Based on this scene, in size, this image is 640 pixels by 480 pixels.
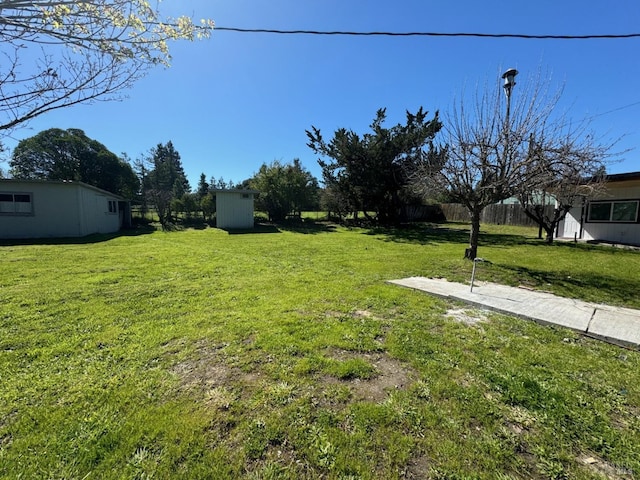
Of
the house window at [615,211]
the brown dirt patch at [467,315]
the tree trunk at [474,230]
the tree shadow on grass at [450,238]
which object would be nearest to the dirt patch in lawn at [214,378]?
the brown dirt patch at [467,315]

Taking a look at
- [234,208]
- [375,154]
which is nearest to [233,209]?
[234,208]

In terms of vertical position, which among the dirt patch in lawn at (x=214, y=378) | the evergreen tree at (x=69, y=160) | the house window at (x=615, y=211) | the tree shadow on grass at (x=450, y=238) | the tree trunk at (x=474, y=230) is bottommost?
the dirt patch in lawn at (x=214, y=378)

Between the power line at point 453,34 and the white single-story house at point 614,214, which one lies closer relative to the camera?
the power line at point 453,34

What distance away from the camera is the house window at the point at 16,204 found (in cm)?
1166

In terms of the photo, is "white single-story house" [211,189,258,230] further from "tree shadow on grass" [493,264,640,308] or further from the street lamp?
"tree shadow on grass" [493,264,640,308]

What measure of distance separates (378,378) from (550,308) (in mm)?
3399

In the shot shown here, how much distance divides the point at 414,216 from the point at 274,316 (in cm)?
2670

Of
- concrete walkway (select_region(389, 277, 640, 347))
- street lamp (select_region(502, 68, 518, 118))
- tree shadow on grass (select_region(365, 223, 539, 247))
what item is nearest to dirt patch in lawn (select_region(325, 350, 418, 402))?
concrete walkway (select_region(389, 277, 640, 347))

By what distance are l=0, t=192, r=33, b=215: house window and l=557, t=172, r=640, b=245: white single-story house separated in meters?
22.7

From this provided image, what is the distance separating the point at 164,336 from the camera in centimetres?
304

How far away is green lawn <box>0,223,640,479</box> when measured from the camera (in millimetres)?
1575

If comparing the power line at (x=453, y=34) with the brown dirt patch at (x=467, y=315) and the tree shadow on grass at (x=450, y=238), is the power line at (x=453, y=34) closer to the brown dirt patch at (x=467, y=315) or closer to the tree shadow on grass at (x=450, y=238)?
the brown dirt patch at (x=467, y=315)

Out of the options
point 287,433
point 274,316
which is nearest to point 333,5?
point 274,316

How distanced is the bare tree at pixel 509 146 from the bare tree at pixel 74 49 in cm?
647
